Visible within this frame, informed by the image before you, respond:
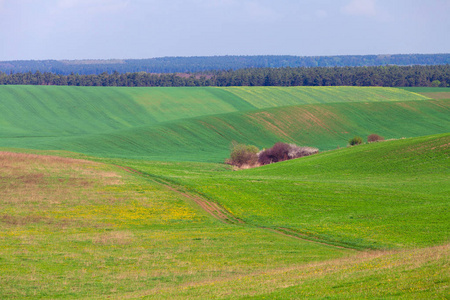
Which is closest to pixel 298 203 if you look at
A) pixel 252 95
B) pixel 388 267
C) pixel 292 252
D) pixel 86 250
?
pixel 292 252

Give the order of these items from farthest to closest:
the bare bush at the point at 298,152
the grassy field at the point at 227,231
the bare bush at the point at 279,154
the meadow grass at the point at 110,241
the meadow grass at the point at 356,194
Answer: the bare bush at the point at 298,152 < the bare bush at the point at 279,154 < the meadow grass at the point at 356,194 < the meadow grass at the point at 110,241 < the grassy field at the point at 227,231

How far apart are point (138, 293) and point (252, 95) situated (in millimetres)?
130398

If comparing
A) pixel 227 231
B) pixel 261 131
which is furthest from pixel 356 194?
pixel 261 131

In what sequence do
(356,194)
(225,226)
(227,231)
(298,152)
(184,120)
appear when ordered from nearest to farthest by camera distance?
(227,231) → (225,226) → (356,194) → (298,152) → (184,120)

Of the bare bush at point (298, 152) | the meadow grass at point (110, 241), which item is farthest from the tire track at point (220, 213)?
the bare bush at point (298, 152)

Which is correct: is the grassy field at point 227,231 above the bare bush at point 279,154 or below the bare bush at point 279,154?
above

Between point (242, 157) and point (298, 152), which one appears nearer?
point (242, 157)

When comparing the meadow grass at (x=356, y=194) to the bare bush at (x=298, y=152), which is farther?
the bare bush at (x=298, y=152)

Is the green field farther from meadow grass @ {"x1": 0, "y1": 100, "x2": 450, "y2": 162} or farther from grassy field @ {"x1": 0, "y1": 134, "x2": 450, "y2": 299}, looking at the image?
meadow grass @ {"x1": 0, "y1": 100, "x2": 450, "y2": 162}

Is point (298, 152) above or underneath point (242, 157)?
above

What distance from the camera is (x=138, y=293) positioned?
20.1m

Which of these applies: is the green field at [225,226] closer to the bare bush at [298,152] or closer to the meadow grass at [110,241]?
the meadow grass at [110,241]

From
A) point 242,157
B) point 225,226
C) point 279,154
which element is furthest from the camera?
point 279,154

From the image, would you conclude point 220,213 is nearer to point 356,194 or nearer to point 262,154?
point 356,194
